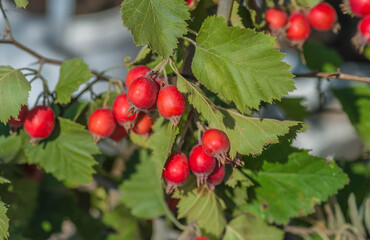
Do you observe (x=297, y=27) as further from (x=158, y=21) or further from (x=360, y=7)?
(x=158, y=21)

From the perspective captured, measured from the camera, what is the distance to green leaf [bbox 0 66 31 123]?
29.3 inches

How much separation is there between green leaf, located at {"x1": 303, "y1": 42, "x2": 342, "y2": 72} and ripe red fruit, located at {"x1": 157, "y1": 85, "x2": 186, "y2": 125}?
0.88 m

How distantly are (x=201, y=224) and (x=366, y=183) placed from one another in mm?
617

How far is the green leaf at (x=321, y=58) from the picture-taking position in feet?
4.75

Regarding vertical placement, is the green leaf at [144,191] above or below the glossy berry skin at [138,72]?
below

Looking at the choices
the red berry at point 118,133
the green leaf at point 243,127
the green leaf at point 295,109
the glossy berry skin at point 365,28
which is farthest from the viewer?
the green leaf at point 295,109

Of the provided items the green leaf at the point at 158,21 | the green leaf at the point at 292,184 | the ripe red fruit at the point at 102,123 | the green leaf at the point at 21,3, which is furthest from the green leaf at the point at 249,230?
the green leaf at the point at 21,3

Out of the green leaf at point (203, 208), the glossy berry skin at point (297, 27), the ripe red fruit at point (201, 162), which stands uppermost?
the glossy berry skin at point (297, 27)

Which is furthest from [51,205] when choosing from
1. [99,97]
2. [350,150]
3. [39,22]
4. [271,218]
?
[39,22]

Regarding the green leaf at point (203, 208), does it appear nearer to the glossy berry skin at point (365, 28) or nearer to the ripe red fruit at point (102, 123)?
the ripe red fruit at point (102, 123)

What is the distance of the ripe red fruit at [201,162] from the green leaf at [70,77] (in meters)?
0.30

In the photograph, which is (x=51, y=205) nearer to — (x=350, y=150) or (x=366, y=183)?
(x=366, y=183)

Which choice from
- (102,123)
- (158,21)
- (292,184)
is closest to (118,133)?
(102,123)

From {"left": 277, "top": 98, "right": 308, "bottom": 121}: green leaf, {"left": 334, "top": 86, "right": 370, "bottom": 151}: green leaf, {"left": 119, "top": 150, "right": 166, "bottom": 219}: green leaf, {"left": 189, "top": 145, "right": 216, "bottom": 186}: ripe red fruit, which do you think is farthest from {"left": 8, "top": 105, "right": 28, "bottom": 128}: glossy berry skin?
{"left": 334, "top": 86, "right": 370, "bottom": 151}: green leaf
